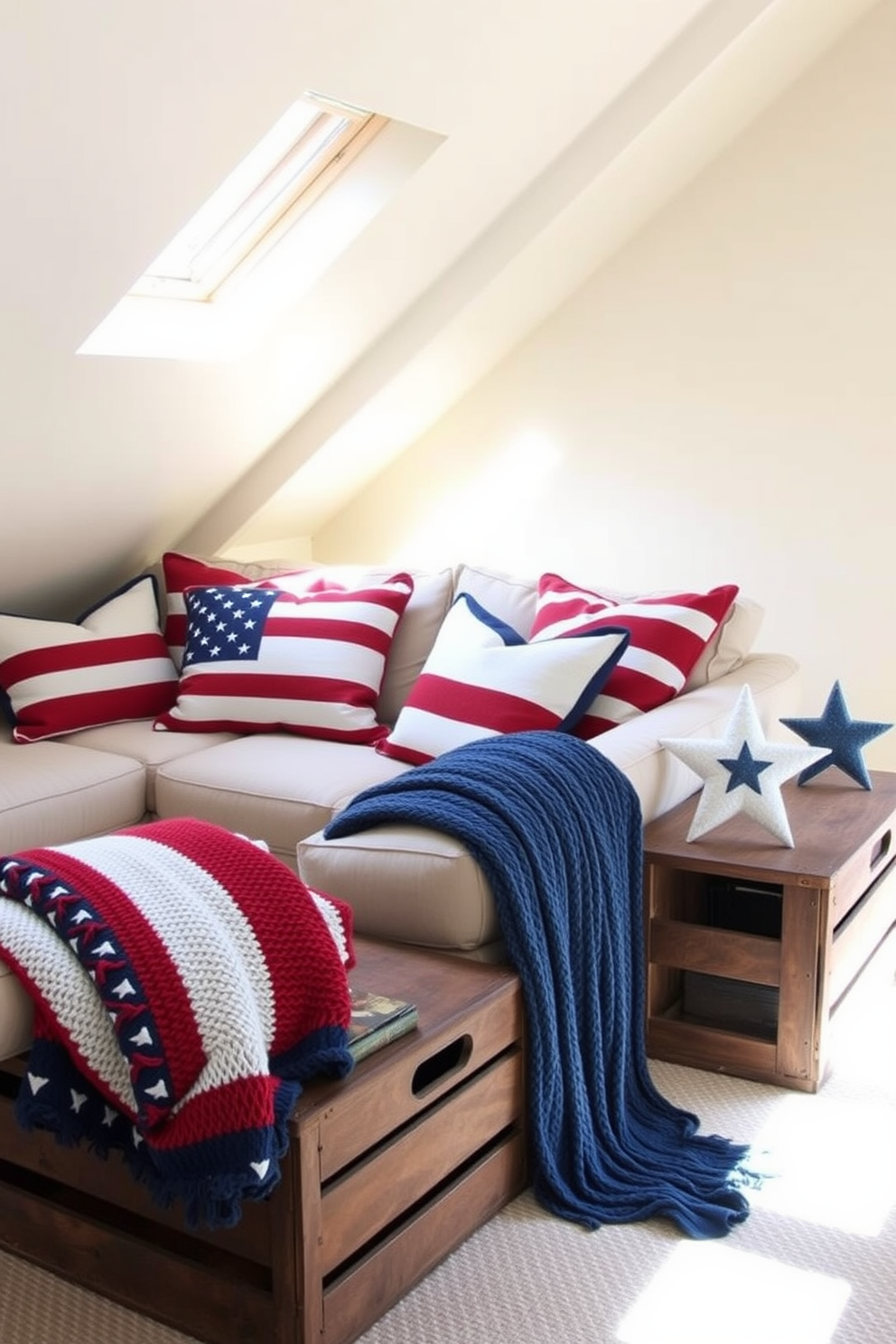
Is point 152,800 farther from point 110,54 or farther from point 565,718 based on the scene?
point 110,54

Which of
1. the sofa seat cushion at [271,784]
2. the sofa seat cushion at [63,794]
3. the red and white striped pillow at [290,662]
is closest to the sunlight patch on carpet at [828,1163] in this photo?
the sofa seat cushion at [271,784]

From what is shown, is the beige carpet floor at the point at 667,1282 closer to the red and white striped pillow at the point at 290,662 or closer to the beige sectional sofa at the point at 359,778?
the beige sectional sofa at the point at 359,778

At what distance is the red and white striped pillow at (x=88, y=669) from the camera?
3.11 m

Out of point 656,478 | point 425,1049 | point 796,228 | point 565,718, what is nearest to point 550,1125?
point 425,1049

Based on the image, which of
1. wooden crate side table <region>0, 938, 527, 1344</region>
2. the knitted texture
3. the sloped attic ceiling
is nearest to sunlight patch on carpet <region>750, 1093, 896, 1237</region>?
wooden crate side table <region>0, 938, 527, 1344</region>

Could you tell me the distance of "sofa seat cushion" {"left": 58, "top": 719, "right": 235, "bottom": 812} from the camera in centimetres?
294

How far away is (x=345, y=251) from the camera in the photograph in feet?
9.89

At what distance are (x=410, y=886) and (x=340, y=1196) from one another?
510 millimetres

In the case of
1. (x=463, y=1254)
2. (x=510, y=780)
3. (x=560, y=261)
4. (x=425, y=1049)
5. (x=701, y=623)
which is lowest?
(x=463, y=1254)

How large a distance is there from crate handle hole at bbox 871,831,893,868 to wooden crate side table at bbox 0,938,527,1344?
0.95 meters

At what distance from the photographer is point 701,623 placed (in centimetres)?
280

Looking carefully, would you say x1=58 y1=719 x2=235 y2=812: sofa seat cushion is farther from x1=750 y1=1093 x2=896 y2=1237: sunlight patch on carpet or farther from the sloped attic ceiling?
x1=750 y1=1093 x2=896 y2=1237: sunlight patch on carpet

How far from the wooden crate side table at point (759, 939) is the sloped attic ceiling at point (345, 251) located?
4.58ft

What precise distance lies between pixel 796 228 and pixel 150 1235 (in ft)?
8.92
